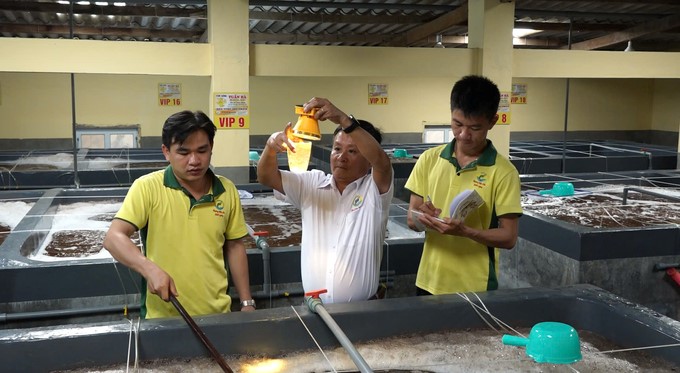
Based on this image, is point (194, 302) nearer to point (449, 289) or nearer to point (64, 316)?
point (449, 289)

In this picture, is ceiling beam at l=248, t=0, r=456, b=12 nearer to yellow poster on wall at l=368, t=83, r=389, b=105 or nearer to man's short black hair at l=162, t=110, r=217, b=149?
yellow poster on wall at l=368, t=83, r=389, b=105

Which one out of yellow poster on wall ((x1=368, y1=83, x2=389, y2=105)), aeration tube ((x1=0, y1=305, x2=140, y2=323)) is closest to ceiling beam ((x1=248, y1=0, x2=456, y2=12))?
yellow poster on wall ((x1=368, y1=83, x2=389, y2=105))

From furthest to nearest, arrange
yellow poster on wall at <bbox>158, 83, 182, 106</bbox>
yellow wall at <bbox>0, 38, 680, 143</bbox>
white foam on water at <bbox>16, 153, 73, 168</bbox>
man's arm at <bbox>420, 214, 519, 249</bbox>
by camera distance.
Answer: yellow poster on wall at <bbox>158, 83, 182, 106</bbox> < white foam on water at <bbox>16, 153, 73, 168</bbox> < yellow wall at <bbox>0, 38, 680, 143</bbox> < man's arm at <bbox>420, 214, 519, 249</bbox>

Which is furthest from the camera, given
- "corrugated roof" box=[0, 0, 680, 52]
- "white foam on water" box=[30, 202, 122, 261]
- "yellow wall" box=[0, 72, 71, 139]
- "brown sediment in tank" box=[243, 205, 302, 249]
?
"yellow wall" box=[0, 72, 71, 139]

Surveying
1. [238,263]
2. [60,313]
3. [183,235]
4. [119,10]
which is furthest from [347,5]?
[183,235]

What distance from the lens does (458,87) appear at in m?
2.03

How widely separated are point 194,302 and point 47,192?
3527 millimetres

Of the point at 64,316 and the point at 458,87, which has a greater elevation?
the point at 458,87

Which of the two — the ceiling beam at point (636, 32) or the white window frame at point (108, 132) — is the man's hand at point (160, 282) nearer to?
the ceiling beam at point (636, 32)

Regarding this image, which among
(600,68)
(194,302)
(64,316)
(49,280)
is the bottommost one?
(64,316)

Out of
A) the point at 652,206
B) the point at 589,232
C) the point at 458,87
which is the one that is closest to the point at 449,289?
the point at 458,87

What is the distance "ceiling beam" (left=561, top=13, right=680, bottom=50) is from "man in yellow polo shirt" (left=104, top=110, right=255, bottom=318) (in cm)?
709

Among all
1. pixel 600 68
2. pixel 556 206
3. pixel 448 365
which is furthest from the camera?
pixel 600 68

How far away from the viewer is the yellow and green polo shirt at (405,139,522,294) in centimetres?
203
